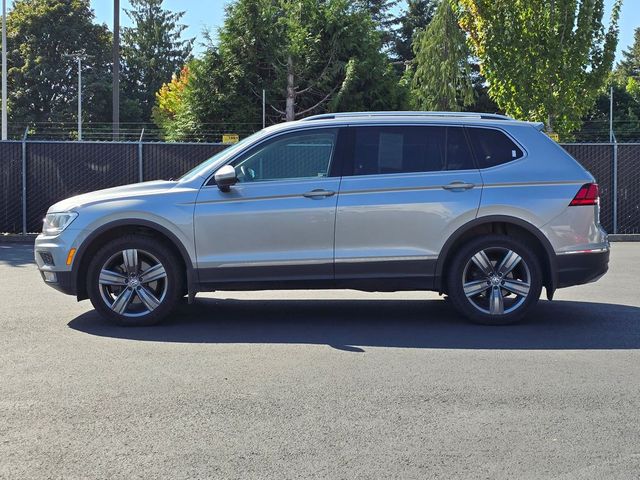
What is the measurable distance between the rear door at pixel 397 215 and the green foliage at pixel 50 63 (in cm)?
5808

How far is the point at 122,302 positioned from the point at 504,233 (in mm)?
3486

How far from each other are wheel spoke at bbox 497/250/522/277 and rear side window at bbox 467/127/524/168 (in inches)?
32.3

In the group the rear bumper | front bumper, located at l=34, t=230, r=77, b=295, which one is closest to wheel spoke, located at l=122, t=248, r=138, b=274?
front bumper, located at l=34, t=230, r=77, b=295

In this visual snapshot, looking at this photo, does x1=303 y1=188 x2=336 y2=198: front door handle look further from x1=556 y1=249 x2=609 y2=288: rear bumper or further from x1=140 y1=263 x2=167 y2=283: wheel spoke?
x1=556 y1=249 x2=609 y2=288: rear bumper

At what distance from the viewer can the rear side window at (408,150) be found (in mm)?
7617

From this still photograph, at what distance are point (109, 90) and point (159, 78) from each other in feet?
70.9

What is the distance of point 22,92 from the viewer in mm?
61812

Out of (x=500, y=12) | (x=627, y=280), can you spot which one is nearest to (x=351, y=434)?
(x=627, y=280)

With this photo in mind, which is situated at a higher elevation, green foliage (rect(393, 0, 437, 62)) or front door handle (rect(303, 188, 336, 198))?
green foliage (rect(393, 0, 437, 62))

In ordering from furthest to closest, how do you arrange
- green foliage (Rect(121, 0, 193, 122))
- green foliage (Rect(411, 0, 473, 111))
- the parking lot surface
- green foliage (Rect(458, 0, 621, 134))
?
green foliage (Rect(121, 0, 193, 122)) → green foliage (Rect(411, 0, 473, 111)) → green foliage (Rect(458, 0, 621, 134)) → the parking lot surface

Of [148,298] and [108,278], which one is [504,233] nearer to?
[148,298]

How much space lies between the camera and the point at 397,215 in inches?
293

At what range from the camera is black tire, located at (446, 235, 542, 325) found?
297 inches

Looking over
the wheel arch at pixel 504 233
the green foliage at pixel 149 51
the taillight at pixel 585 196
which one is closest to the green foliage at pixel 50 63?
the green foliage at pixel 149 51
